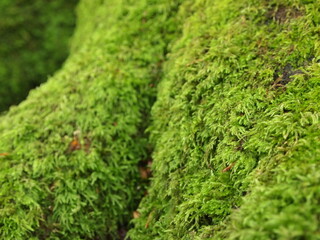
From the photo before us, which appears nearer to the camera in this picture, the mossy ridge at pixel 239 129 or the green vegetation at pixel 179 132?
the mossy ridge at pixel 239 129

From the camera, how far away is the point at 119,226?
101 inches

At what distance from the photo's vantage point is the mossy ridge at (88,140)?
2303mm

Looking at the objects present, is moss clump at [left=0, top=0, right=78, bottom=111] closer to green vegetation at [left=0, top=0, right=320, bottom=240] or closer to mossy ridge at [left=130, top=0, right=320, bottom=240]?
green vegetation at [left=0, top=0, right=320, bottom=240]

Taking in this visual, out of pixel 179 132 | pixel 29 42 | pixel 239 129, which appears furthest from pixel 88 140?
pixel 29 42

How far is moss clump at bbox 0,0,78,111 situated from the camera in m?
5.86

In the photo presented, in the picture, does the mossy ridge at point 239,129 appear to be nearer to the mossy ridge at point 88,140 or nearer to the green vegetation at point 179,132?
the green vegetation at point 179,132

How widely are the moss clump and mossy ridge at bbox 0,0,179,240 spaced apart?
323 centimetres

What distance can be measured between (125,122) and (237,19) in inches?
46.1

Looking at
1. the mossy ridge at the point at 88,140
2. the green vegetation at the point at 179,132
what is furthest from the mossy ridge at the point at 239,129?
the mossy ridge at the point at 88,140

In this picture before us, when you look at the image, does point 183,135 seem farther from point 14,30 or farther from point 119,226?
point 14,30

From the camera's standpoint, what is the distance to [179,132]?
2250 millimetres

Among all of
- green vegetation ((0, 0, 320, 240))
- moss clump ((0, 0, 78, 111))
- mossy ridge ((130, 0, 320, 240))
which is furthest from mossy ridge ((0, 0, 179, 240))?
moss clump ((0, 0, 78, 111))

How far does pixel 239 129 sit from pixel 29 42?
5248mm

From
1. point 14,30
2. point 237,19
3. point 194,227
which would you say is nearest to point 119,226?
point 194,227
